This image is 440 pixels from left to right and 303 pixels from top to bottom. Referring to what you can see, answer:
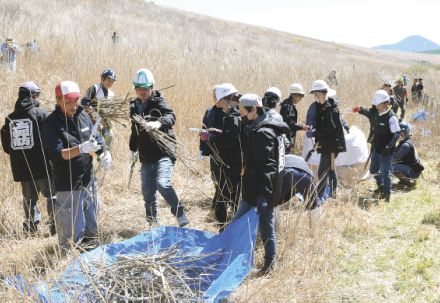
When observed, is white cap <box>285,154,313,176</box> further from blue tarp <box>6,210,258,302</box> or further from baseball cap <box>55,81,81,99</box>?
baseball cap <box>55,81,81,99</box>

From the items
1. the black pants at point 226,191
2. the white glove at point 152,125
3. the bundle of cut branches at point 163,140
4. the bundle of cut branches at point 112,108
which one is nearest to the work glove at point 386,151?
the black pants at point 226,191

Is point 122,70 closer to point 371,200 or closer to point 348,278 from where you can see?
point 371,200

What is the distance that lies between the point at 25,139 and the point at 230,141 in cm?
201

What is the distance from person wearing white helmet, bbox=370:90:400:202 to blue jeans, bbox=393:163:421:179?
830mm

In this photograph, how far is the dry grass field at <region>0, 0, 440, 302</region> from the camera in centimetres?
338

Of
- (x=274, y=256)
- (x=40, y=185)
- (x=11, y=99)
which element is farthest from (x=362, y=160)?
(x=11, y=99)

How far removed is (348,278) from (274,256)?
69 cm

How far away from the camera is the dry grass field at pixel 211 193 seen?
3.38 m

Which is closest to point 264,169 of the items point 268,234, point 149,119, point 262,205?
point 262,205

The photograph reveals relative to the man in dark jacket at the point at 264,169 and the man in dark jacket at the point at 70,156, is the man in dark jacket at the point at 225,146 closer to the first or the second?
the man in dark jacket at the point at 264,169

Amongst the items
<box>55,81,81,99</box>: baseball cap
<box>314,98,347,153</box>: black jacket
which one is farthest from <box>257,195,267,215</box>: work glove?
<box>314,98,347,153</box>: black jacket

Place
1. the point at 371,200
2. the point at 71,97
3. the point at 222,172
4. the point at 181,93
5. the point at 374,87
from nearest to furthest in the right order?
the point at 71,97 → the point at 222,172 → the point at 371,200 → the point at 181,93 → the point at 374,87

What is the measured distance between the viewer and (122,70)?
27.9ft

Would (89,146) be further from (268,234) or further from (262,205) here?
(268,234)
